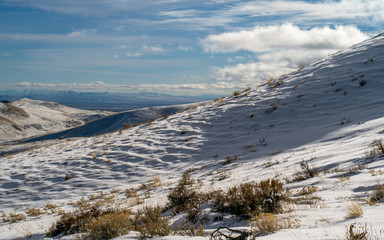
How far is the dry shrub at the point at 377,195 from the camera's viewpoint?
3.16 meters

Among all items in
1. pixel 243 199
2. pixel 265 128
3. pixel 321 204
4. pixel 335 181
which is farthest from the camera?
pixel 265 128

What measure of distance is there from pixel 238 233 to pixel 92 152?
13.1 meters

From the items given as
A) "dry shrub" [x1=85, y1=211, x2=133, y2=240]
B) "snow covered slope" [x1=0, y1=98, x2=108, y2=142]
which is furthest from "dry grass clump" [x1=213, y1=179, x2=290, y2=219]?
"snow covered slope" [x1=0, y1=98, x2=108, y2=142]

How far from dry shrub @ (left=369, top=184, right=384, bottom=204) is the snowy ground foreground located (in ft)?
0.37

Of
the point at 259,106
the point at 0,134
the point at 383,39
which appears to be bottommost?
the point at 0,134

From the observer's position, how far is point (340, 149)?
22.2ft

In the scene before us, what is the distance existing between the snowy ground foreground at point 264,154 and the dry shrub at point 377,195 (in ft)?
0.37

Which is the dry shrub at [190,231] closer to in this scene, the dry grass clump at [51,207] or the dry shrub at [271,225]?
the dry shrub at [271,225]

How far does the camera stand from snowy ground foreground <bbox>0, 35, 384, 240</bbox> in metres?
3.90

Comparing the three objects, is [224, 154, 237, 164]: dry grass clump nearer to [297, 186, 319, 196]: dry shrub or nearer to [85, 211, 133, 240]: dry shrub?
[297, 186, 319, 196]: dry shrub

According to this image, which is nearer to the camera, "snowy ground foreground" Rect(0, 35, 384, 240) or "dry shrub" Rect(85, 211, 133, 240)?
"dry shrub" Rect(85, 211, 133, 240)

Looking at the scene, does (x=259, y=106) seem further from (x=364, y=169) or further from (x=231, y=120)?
(x=364, y=169)

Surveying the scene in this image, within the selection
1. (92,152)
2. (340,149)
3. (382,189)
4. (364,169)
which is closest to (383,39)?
(340,149)

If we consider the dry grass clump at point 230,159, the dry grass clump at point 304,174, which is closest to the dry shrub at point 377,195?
the dry grass clump at point 304,174
